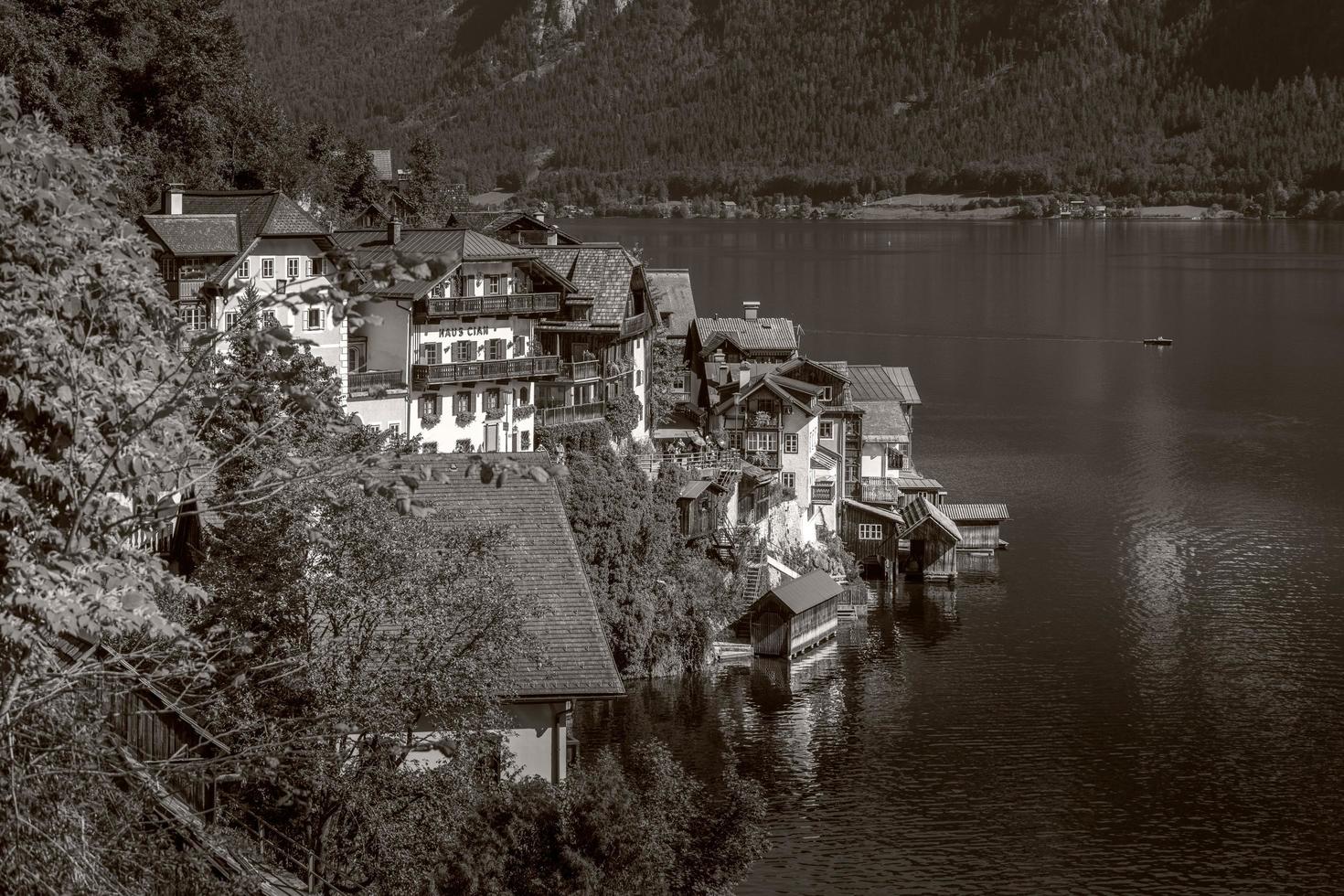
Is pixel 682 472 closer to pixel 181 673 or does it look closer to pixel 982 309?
pixel 181 673

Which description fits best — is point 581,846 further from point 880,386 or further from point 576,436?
point 880,386

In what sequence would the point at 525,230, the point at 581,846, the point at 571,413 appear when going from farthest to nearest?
1. the point at 525,230
2. the point at 571,413
3. the point at 581,846

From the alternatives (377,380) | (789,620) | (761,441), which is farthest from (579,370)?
(789,620)

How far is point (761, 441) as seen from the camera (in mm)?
73312

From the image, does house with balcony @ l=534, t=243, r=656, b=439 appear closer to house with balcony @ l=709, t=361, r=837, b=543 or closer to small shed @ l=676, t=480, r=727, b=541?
house with balcony @ l=709, t=361, r=837, b=543

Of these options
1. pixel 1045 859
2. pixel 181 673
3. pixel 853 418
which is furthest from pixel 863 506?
pixel 181 673

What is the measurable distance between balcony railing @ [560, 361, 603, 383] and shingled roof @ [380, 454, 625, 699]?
119ft

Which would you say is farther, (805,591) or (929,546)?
(929,546)

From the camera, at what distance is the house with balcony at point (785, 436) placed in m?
72.8

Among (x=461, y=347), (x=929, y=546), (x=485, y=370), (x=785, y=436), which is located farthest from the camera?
(x=929, y=546)

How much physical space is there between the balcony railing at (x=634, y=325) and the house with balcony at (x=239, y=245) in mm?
12162

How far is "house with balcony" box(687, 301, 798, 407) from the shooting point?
7912 cm

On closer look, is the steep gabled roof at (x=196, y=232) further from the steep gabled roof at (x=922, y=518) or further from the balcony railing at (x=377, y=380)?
the steep gabled roof at (x=922, y=518)

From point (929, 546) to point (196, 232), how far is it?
3422 cm
